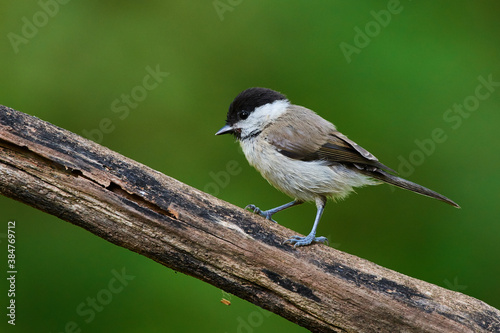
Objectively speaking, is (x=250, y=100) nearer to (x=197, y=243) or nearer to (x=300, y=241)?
(x=300, y=241)

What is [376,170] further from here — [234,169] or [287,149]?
[234,169]

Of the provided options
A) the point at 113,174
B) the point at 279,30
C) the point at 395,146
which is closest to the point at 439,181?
the point at 395,146

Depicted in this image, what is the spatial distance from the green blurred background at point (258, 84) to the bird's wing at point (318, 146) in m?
0.83

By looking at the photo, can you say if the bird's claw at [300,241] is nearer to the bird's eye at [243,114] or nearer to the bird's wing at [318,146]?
the bird's wing at [318,146]

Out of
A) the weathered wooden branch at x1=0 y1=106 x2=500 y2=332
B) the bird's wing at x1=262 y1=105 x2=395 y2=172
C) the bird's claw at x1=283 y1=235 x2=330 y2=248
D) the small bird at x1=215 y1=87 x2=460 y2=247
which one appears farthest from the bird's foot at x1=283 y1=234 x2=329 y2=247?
the bird's wing at x1=262 y1=105 x2=395 y2=172

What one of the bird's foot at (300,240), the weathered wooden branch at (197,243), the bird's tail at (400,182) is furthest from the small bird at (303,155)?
the weathered wooden branch at (197,243)

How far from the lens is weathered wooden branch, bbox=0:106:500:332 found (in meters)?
2.36

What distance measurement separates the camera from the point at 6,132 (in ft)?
7.81

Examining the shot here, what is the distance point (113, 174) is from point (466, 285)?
2.60 metres

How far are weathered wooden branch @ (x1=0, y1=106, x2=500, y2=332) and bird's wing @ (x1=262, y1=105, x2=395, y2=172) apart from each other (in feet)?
2.58

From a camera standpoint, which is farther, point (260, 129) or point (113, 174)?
point (260, 129)

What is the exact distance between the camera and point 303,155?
3.10 metres

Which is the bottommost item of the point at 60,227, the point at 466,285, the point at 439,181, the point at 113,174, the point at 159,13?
the point at 60,227

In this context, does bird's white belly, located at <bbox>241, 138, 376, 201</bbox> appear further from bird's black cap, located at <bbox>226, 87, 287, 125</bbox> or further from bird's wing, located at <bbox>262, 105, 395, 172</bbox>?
bird's black cap, located at <bbox>226, 87, 287, 125</bbox>
